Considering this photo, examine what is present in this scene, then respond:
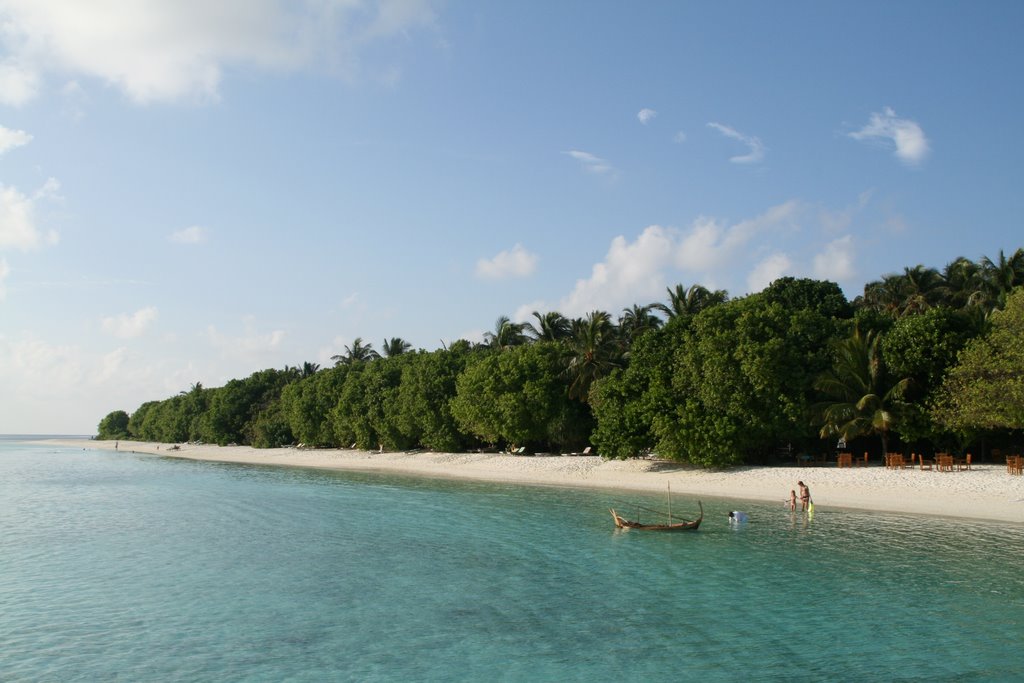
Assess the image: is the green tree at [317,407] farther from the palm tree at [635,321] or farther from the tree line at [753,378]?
the palm tree at [635,321]

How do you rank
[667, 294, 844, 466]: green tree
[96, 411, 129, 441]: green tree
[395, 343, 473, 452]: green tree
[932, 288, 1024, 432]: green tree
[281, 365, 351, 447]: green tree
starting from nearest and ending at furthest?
[932, 288, 1024, 432]: green tree → [667, 294, 844, 466]: green tree → [395, 343, 473, 452]: green tree → [281, 365, 351, 447]: green tree → [96, 411, 129, 441]: green tree

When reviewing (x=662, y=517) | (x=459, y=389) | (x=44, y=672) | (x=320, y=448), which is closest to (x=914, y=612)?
(x=662, y=517)

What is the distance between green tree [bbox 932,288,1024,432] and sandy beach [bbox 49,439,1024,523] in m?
2.71

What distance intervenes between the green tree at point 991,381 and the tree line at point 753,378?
0.09 m

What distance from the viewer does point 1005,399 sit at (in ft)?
118

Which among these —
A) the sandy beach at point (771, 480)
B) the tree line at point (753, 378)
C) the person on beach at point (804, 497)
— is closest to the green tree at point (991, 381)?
the tree line at point (753, 378)

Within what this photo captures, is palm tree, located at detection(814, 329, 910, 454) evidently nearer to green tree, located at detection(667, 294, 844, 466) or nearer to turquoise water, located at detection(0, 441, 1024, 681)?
green tree, located at detection(667, 294, 844, 466)

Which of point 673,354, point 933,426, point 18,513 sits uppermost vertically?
point 673,354

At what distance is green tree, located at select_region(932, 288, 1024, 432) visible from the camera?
35.9 meters

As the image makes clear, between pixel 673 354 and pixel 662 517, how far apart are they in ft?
57.3

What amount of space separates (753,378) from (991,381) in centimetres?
1189

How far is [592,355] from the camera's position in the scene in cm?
5853

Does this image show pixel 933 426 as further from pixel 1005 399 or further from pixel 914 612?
pixel 914 612

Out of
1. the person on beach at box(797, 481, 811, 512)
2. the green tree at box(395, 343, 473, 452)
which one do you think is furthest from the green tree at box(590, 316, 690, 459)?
the green tree at box(395, 343, 473, 452)
